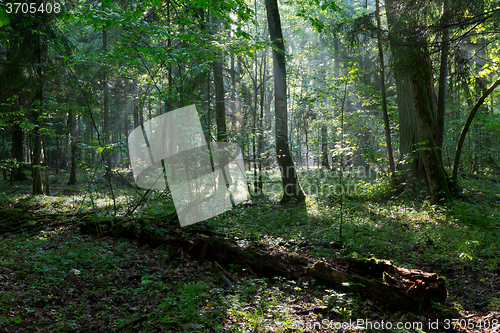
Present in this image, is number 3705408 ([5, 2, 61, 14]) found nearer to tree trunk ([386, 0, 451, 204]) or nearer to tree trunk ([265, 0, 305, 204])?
tree trunk ([265, 0, 305, 204])

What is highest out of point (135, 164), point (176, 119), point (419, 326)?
point (176, 119)

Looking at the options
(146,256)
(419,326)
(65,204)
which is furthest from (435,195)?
(65,204)

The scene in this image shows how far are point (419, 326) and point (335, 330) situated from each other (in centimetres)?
111

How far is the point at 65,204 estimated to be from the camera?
33.3 feet

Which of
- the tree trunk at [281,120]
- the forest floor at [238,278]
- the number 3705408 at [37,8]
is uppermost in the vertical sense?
the number 3705408 at [37,8]

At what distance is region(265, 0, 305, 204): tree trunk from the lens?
1024cm

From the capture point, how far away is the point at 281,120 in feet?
34.4

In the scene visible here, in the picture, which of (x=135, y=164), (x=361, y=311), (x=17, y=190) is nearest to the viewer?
(x=361, y=311)

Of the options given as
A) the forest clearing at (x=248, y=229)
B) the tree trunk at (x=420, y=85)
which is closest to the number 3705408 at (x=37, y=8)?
the forest clearing at (x=248, y=229)

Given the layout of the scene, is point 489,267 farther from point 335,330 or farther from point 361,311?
point 335,330

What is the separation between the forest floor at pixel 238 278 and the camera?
3600 millimetres

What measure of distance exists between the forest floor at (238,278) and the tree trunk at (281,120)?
7.04 feet

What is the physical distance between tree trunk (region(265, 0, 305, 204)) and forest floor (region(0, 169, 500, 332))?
2146mm

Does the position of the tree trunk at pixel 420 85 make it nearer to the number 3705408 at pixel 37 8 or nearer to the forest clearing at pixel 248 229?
the forest clearing at pixel 248 229
